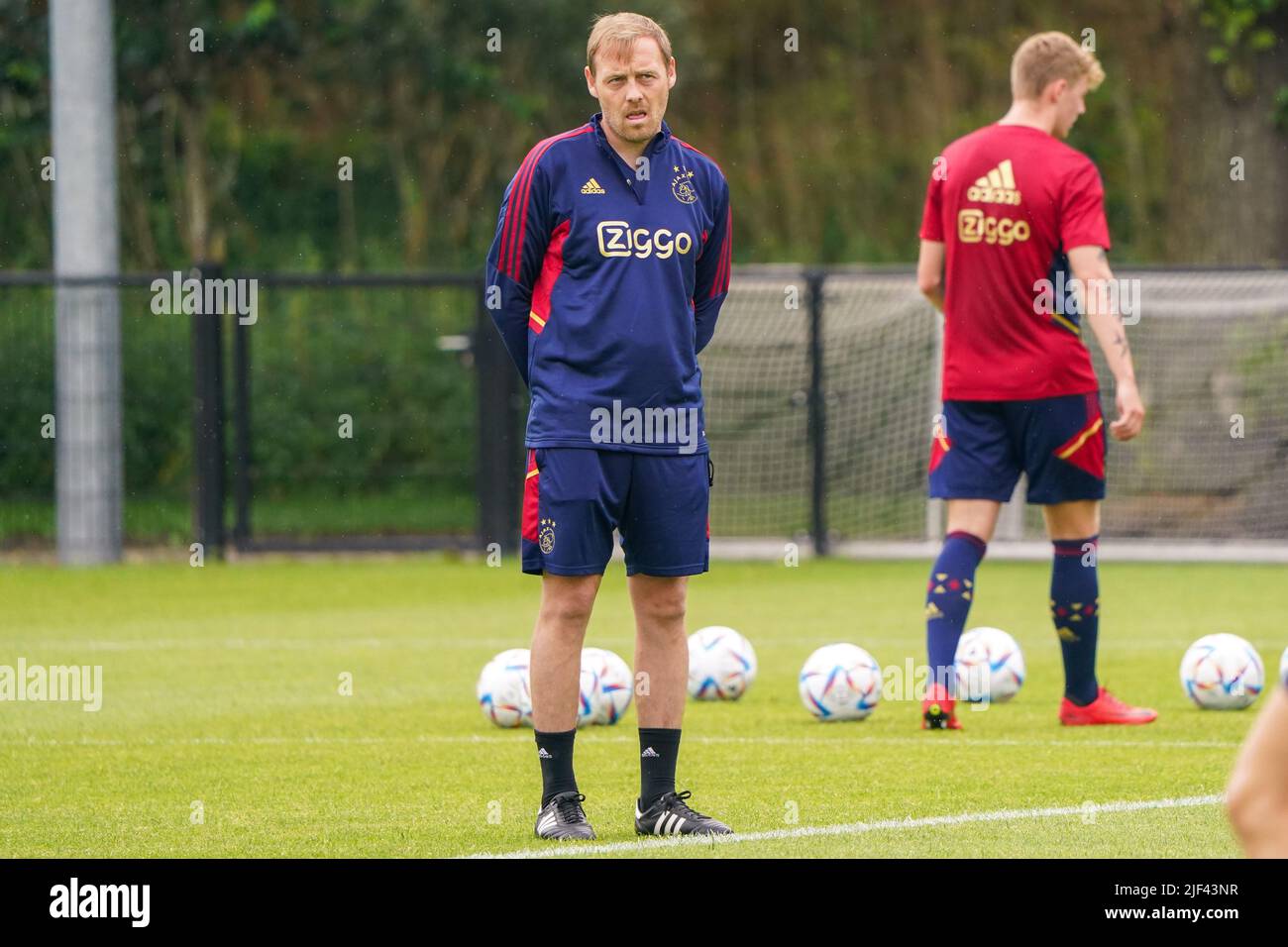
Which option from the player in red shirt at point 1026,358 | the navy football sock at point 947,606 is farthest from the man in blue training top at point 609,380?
the player in red shirt at point 1026,358

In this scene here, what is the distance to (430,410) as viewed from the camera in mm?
19797

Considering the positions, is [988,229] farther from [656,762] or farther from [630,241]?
[656,762]

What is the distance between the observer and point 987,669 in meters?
8.90

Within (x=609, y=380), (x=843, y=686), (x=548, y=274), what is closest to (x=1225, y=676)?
(x=843, y=686)

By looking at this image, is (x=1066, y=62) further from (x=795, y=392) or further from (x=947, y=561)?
(x=795, y=392)

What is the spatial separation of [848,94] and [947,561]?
23233 mm

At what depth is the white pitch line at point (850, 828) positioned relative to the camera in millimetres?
5617

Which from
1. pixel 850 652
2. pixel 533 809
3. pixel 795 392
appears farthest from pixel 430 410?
pixel 533 809

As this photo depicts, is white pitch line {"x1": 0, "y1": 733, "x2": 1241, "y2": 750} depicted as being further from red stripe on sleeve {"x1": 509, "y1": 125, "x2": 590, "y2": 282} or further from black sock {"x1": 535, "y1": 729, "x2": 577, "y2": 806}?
red stripe on sleeve {"x1": 509, "y1": 125, "x2": 590, "y2": 282}

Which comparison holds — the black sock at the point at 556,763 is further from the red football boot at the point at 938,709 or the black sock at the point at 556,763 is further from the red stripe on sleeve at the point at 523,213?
the red football boot at the point at 938,709

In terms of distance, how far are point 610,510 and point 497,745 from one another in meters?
2.19

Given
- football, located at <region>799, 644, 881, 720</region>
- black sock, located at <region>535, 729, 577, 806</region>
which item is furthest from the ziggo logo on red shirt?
black sock, located at <region>535, 729, 577, 806</region>

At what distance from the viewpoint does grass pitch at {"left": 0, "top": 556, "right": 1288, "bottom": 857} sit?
19.6ft

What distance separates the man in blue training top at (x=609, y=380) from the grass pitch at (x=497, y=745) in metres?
0.36
